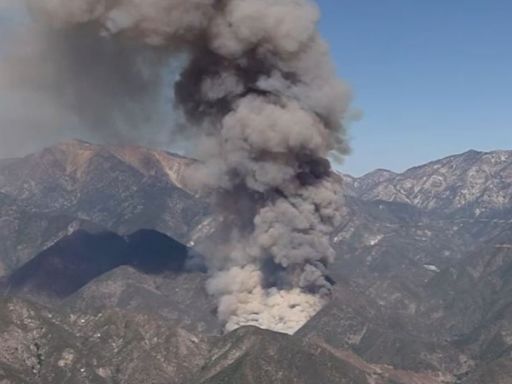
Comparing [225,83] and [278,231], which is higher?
[225,83]

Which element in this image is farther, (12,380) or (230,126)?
(12,380)

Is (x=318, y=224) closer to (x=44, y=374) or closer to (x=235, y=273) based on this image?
(x=235, y=273)

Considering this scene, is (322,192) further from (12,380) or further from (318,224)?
(12,380)

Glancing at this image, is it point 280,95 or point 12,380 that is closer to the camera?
point 280,95

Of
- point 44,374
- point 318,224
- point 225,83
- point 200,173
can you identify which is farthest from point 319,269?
point 44,374

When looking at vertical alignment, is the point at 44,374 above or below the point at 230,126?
below

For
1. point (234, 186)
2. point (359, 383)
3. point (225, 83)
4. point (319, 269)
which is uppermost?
point (225, 83)

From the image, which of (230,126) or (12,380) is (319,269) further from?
(12,380)

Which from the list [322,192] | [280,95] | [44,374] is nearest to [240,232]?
[322,192]
